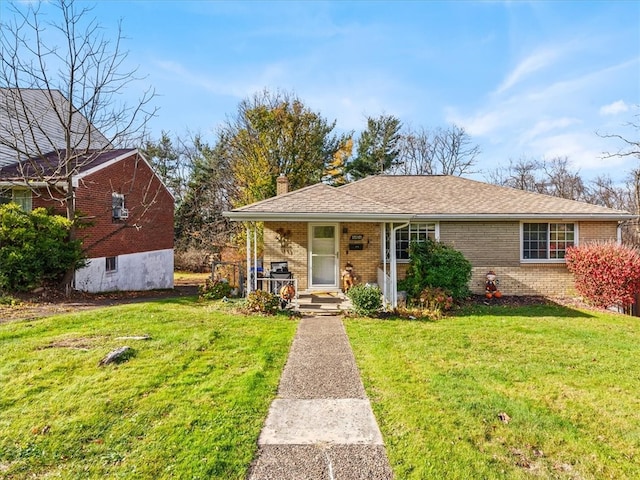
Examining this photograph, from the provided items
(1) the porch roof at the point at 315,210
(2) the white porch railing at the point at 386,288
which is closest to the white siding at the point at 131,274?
(1) the porch roof at the point at 315,210

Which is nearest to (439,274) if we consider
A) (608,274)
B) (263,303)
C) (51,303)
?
(608,274)

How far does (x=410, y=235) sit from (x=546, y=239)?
4.81 metres

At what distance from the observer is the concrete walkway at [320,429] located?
2963 millimetres

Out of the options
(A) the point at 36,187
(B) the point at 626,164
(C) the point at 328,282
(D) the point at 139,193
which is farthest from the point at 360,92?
(B) the point at 626,164

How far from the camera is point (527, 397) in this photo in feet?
14.5

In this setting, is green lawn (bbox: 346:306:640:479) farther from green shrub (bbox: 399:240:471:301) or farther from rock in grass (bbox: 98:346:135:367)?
rock in grass (bbox: 98:346:135:367)

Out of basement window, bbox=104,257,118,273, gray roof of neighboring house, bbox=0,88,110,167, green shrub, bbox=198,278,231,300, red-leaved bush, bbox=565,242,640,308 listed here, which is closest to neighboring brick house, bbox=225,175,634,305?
red-leaved bush, bbox=565,242,640,308

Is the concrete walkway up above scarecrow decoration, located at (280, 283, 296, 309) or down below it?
below

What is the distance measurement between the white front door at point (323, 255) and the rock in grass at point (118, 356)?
7095mm

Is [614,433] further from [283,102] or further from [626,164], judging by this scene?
[626,164]

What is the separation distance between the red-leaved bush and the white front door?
806cm

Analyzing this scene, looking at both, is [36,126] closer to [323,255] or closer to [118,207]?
[118,207]

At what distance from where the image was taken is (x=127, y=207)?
52.7ft

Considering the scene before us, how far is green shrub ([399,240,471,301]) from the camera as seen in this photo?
34.4 feet
